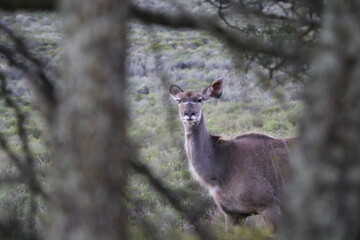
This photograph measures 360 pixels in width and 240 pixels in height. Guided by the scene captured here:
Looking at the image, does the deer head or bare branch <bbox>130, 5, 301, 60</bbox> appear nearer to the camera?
bare branch <bbox>130, 5, 301, 60</bbox>

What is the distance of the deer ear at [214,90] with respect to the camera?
9.95 meters

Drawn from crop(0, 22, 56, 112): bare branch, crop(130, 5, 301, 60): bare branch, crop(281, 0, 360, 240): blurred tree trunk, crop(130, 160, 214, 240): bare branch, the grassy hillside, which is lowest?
the grassy hillside

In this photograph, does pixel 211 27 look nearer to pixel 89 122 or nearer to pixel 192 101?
pixel 89 122

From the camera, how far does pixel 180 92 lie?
10.1 m

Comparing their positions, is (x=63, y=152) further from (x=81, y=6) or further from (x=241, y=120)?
(x=241, y=120)

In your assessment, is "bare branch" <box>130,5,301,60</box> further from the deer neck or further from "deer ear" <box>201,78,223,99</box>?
"deer ear" <box>201,78,223,99</box>

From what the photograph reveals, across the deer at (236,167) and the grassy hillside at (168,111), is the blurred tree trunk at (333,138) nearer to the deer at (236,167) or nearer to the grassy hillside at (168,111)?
the grassy hillside at (168,111)

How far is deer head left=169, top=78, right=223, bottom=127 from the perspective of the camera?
913 centimetres

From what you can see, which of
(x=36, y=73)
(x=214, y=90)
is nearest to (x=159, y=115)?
(x=214, y=90)

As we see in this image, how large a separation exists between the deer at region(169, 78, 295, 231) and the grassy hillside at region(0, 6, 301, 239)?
15.3 inches

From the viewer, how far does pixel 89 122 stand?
6.12ft

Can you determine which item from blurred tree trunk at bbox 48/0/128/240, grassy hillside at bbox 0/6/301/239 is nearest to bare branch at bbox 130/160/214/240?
grassy hillside at bbox 0/6/301/239

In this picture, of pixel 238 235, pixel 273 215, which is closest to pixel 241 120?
pixel 273 215

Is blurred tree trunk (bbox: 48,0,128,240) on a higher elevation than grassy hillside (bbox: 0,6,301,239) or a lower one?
higher
